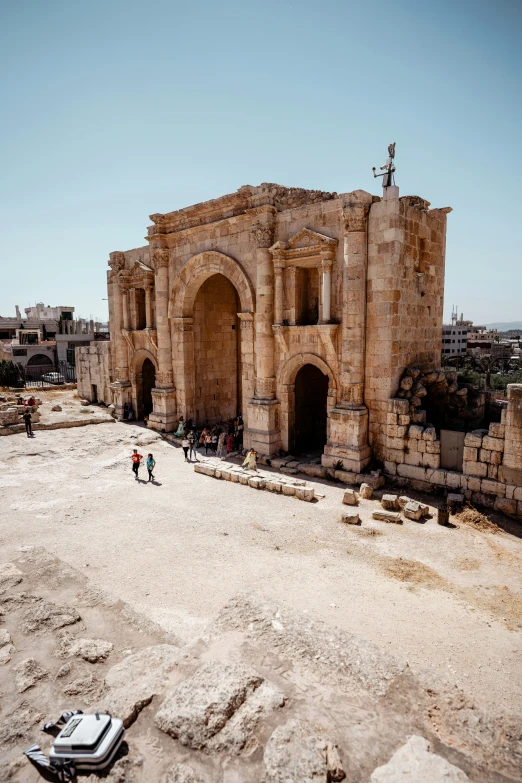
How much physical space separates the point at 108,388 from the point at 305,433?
36.7ft

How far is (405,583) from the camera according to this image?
7.24 m

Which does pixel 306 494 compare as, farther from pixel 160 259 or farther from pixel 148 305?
pixel 148 305

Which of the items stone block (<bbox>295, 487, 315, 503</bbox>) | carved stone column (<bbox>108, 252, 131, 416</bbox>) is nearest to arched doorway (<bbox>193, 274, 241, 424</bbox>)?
carved stone column (<bbox>108, 252, 131, 416</bbox>)

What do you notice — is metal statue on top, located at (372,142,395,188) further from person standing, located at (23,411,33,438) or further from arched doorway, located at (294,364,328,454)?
person standing, located at (23,411,33,438)

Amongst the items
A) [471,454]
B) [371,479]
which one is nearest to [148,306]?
[371,479]

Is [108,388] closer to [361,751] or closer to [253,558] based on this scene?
[253,558]

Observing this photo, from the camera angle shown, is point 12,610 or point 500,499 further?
point 500,499

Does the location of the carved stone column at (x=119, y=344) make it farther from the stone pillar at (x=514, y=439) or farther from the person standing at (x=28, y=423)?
the stone pillar at (x=514, y=439)

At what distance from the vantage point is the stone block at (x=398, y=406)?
1138cm

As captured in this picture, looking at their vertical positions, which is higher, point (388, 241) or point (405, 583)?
point (388, 241)

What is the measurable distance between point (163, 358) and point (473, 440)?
11471 mm

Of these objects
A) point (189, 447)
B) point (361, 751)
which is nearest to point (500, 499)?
point (361, 751)

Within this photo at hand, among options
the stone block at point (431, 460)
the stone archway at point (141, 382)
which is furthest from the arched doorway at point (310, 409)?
the stone archway at point (141, 382)

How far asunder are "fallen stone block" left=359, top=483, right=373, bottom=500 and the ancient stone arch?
636cm
